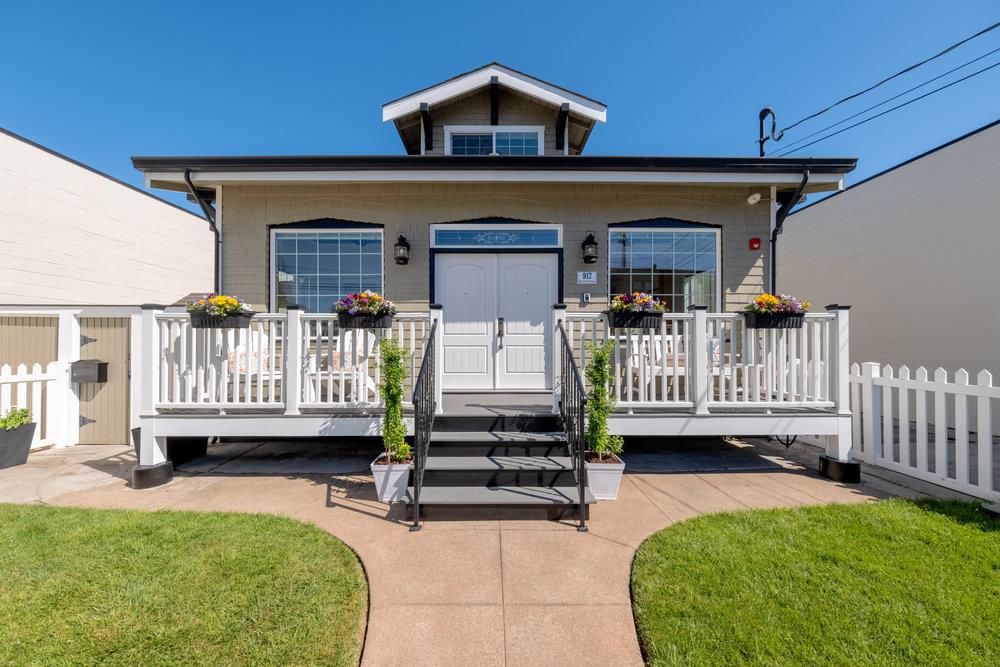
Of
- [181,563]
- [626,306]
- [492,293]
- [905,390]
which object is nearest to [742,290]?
[905,390]

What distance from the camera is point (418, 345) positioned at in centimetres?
528

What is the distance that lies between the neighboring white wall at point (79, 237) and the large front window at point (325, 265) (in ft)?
16.3

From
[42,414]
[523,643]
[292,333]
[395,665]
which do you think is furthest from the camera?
[42,414]

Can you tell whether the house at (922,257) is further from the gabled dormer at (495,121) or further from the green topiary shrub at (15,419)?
the green topiary shrub at (15,419)

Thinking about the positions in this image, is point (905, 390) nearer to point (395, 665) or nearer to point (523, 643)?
point (523, 643)

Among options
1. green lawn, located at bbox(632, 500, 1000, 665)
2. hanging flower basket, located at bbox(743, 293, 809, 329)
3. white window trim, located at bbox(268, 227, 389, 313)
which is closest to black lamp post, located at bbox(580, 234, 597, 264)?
hanging flower basket, located at bbox(743, 293, 809, 329)

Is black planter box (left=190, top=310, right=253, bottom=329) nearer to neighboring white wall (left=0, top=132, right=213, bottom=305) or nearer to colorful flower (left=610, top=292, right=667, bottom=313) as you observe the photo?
colorful flower (left=610, top=292, right=667, bottom=313)

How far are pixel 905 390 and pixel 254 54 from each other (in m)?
12.4

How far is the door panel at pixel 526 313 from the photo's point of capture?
17.5ft

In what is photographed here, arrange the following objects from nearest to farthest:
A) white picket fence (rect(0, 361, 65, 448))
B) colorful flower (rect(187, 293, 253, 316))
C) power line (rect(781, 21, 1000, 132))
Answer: colorful flower (rect(187, 293, 253, 316)) → white picket fence (rect(0, 361, 65, 448)) → power line (rect(781, 21, 1000, 132))

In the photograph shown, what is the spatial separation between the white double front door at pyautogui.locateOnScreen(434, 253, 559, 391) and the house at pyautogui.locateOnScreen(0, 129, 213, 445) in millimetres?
3393

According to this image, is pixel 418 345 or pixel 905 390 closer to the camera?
pixel 905 390

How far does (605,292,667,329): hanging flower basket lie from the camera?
387cm

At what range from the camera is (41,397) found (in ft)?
16.3
